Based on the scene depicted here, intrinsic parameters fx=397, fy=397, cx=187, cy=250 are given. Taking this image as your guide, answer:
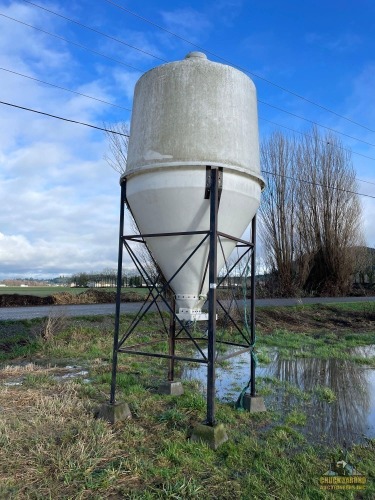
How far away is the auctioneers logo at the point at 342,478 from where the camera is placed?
10.6 feet

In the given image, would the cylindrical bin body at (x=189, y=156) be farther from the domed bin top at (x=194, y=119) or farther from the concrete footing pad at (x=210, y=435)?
the concrete footing pad at (x=210, y=435)

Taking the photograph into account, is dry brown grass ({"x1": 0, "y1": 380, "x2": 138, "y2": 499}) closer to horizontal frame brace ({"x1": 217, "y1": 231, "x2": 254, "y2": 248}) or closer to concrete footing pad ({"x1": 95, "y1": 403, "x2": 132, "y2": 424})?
concrete footing pad ({"x1": 95, "y1": 403, "x2": 132, "y2": 424})

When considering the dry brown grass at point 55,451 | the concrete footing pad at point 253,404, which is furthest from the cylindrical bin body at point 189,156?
the dry brown grass at point 55,451

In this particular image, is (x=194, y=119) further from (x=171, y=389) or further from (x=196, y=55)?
(x=171, y=389)

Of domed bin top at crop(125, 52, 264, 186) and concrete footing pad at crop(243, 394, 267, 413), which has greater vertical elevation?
domed bin top at crop(125, 52, 264, 186)

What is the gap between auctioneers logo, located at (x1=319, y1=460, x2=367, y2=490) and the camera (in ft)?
10.6

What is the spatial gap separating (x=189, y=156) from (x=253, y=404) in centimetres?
323

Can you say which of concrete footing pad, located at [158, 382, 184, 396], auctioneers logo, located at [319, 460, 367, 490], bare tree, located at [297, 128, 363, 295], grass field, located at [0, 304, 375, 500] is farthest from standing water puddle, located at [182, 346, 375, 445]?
bare tree, located at [297, 128, 363, 295]

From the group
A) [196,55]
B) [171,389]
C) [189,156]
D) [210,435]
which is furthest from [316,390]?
[196,55]

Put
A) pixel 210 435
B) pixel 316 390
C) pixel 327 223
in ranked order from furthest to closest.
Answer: pixel 327 223 < pixel 316 390 < pixel 210 435

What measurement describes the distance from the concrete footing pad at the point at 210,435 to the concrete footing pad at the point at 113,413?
100 cm

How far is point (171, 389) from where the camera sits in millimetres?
5699

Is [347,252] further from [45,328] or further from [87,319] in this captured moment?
[45,328]

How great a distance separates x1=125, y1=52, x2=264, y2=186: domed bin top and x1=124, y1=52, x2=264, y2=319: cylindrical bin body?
1 cm
